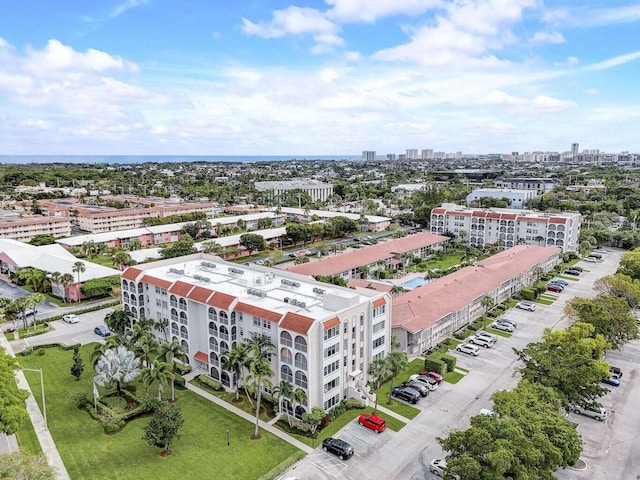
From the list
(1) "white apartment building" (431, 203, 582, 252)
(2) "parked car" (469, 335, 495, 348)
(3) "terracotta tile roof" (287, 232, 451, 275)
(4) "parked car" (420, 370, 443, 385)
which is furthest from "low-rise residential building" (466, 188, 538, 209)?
(4) "parked car" (420, 370, 443, 385)

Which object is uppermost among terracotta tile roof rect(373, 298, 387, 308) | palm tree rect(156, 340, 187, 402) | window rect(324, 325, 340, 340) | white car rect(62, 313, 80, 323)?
terracotta tile roof rect(373, 298, 387, 308)

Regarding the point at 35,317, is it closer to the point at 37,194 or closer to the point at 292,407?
the point at 292,407

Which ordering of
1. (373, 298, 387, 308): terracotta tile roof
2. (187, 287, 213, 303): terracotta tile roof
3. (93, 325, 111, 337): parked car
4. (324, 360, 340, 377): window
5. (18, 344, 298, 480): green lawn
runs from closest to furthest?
(18, 344, 298, 480): green lawn, (324, 360, 340, 377): window, (373, 298, 387, 308): terracotta tile roof, (187, 287, 213, 303): terracotta tile roof, (93, 325, 111, 337): parked car

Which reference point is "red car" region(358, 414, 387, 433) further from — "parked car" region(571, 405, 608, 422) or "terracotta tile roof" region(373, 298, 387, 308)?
"parked car" region(571, 405, 608, 422)

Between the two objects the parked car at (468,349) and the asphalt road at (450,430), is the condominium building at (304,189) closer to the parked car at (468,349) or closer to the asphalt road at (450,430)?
the parked car at (468,349)

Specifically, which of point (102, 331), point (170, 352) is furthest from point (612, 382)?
point (102, 331)

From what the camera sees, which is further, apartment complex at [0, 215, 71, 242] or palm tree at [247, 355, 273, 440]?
apartment complex at [0, 215, 71, 242]
